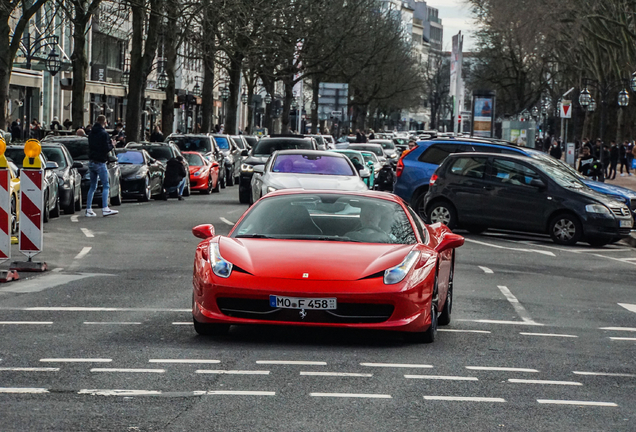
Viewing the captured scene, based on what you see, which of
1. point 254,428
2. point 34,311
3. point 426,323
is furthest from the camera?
point 34,311

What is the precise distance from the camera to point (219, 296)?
30.5ft

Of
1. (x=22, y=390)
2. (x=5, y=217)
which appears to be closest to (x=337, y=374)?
(x=22, y=390)

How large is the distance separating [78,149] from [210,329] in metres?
20.7

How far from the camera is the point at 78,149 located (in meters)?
29.7

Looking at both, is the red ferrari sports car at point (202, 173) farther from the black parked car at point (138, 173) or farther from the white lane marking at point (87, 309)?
the white lane marking at point (87, 309)

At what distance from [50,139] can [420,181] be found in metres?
8.70

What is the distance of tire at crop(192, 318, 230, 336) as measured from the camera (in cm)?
956

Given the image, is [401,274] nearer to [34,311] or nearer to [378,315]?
[378,315]

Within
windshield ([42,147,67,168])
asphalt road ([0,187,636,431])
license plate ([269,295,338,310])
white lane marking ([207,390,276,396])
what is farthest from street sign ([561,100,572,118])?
white lane marking ([207,390,276,396])

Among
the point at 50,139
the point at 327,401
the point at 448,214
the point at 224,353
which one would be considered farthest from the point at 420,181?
the point at 327,401

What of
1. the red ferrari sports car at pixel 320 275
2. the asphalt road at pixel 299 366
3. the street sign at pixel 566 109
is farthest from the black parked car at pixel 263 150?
the red ferrari sports car at pixel 320 275

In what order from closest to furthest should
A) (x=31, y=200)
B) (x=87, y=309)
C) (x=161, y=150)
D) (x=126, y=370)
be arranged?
(x=126, y=370), (x=87, y=309), (x=31, y=200), (x=161, y=150)

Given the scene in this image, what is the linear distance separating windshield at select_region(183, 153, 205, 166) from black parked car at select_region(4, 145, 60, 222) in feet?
43.9

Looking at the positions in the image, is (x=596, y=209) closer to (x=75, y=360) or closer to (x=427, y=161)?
(x=427, y=161)
